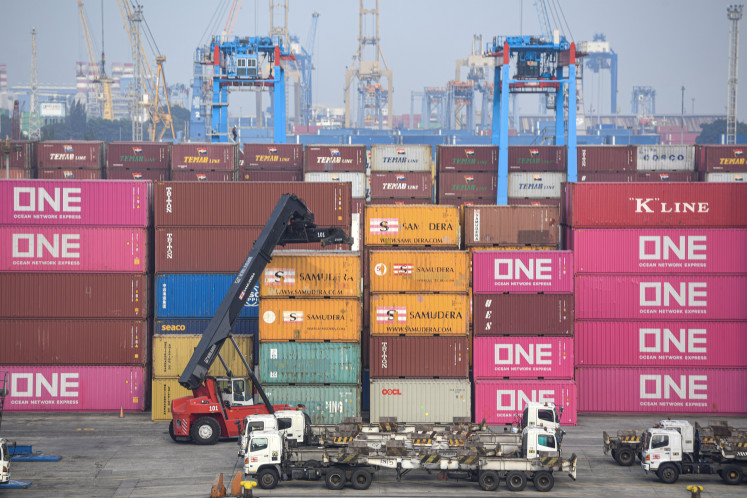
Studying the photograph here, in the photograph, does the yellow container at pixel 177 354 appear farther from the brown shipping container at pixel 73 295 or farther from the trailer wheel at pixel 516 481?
the trailer wheel at pixel 516 481

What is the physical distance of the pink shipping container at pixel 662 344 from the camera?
3984cm

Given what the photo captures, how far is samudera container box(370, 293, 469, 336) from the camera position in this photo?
37906mm

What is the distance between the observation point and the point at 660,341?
39.8 metres

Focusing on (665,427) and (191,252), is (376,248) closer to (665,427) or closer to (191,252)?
(191,252)

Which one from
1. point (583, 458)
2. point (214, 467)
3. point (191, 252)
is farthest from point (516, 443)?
point (191, 252)

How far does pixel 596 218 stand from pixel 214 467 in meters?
18.5

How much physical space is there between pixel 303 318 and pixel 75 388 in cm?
1033

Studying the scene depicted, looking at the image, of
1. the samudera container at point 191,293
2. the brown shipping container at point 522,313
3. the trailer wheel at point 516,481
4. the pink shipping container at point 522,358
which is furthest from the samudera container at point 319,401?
the trailer wheel at point 516,481

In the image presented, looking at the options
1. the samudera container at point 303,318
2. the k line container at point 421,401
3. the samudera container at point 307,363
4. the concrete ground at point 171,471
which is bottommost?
the concrete ground at point 171,471

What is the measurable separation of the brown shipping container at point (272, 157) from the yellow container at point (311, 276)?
2615cm

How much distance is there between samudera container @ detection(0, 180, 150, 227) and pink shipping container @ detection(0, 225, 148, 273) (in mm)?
337

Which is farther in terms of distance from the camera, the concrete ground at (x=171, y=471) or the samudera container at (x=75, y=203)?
the samudera container at (x=75, y=203)

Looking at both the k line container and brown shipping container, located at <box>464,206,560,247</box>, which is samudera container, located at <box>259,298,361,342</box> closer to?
the k line container

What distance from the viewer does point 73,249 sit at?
39781 mm
